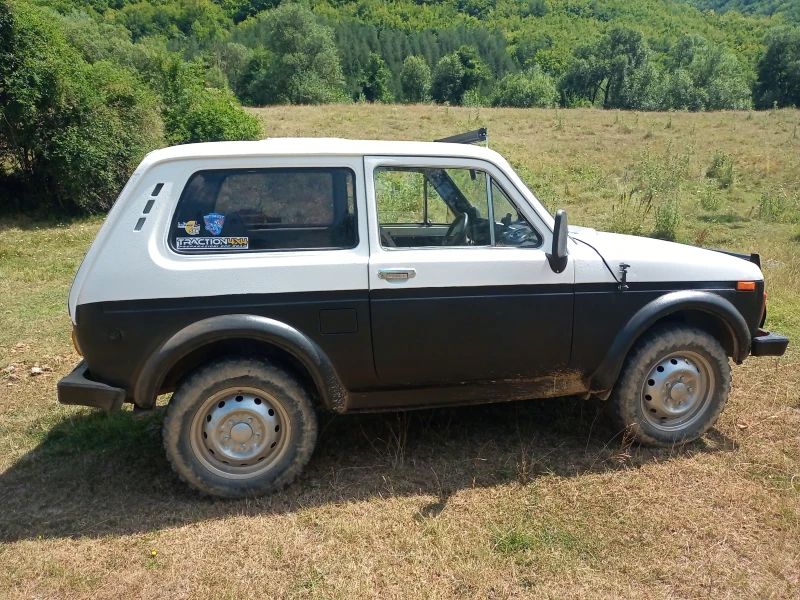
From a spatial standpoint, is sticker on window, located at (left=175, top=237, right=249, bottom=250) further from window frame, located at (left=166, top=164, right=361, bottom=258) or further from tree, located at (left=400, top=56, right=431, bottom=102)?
→ tree, located at (left=400, top=56, right=431, bottom=102)

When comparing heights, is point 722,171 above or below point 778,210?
above

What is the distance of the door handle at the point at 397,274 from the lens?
3.67 meters

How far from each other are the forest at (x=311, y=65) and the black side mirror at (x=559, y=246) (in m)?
14.3

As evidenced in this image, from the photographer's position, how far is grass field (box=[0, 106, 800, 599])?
310 centimetres

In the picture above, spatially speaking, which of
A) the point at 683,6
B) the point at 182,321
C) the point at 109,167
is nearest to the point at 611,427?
the point at 182,321

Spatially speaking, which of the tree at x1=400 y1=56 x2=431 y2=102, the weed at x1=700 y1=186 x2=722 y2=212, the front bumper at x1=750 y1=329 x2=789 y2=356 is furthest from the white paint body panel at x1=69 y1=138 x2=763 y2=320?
the tree at x1=400 y1=56 x2=431 y2=102

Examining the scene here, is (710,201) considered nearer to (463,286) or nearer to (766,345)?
(766,345)

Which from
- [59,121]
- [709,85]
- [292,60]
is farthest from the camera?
[709,85]

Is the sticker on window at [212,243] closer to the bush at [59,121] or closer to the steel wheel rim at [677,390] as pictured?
the steel wheel rim at [677,390]

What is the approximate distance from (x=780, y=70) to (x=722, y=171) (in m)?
53.3

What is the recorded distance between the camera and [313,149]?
12.2ft

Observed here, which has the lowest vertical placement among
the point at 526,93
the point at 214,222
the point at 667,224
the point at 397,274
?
the point at 667,224

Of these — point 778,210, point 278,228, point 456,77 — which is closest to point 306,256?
point 278,228

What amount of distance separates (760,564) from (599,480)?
0.97 m
